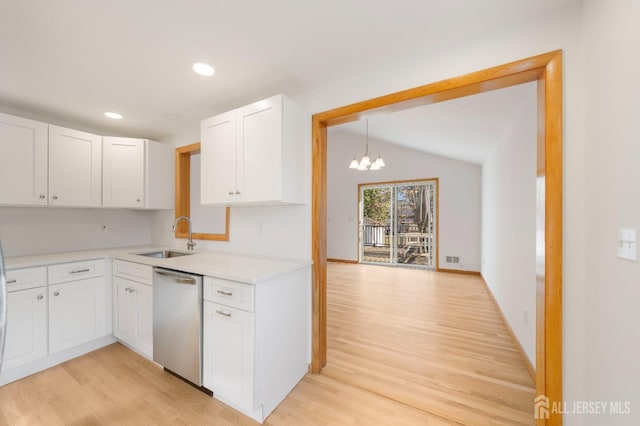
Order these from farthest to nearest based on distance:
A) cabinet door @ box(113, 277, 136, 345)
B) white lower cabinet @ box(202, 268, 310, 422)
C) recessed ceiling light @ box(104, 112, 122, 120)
A: 1. recessed ceiling light @ box(104, 112, 122, 120)
2. cabinet door @ box(113, 277, 136, 345)
3. white lower cabinet @ box(202, 268, 310, 422)

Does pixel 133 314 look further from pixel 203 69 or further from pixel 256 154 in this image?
pixel 203 69

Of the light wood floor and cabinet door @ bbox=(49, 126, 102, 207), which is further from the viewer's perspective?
cabinet door @ bbox=(49, 126, 102, 207)

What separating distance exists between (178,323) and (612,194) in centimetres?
253

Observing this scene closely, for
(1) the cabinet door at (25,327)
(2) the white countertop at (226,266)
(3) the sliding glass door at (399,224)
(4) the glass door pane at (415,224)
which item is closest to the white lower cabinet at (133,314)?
(2) the white countertop at (226,266)

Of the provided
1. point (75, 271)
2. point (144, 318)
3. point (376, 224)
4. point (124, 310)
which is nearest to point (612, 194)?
point (144, 318)

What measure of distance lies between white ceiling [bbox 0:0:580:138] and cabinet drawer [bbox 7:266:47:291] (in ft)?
4.92

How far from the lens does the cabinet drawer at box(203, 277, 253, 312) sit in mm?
1481

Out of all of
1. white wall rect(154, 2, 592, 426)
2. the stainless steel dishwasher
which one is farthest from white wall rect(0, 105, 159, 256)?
white wall rect(154, 2, 592, 426)

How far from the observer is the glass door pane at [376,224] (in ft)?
21.5

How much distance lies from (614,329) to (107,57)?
3111mm

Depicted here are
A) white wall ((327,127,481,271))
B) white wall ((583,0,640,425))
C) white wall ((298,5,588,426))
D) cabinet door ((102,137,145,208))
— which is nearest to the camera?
white wall ((583,0,640,425))

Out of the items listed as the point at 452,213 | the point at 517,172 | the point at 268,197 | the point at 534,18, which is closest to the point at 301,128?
the point at 268,197

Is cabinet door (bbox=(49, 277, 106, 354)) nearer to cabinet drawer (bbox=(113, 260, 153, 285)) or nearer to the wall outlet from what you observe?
cabinet drawer (bbox=(113, 260, 153, 285))

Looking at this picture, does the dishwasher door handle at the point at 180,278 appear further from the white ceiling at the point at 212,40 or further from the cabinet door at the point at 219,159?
the white ceiling at the point at 212,40
